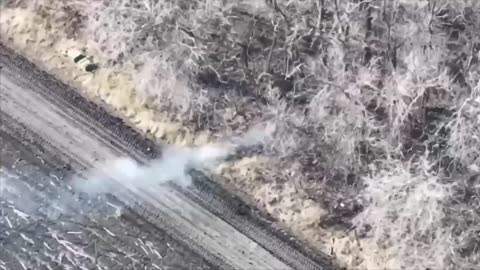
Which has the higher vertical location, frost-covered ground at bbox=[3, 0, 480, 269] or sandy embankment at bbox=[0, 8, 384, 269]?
frost-covered ground at bbox=[3, 0, 480, 269]

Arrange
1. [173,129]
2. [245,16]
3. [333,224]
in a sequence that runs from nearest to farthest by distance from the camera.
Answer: [333,224] < [173,129] < [245,16]

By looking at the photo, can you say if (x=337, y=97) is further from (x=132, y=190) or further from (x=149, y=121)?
(x=132, y=190)

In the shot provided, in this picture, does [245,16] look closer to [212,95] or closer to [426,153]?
[212,95]

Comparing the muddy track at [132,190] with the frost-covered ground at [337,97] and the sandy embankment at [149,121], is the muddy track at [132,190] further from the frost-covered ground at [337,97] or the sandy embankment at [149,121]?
the frost-covered ground at [337,97]

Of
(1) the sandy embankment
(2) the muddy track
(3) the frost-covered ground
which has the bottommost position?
(2) the muddy track

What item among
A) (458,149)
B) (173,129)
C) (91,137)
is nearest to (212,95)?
(173,129)

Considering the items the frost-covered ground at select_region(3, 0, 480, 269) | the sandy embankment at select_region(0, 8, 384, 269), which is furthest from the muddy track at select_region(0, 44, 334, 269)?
the frost-covered ground at select_region(3, 0, 480, 269)

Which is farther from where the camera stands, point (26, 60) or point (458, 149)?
point (26, 60)

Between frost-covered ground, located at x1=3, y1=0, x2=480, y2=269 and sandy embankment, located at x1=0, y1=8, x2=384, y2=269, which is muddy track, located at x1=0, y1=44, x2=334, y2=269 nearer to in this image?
sandy embankment, located at x1=0, y1=8, x2=384, y2=269
